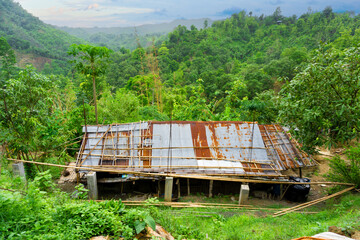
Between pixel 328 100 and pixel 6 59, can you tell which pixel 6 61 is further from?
pixel 328 100

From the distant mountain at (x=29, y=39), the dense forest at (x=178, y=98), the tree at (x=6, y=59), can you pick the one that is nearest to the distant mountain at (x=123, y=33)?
the distant mountain at (x=29, y=39)

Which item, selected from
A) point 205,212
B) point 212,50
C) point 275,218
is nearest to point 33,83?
point 205,212

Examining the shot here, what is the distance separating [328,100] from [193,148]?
4915mm

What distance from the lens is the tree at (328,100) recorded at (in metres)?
6.14

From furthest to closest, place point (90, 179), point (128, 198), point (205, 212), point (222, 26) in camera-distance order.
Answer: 1. point (222, 26)
2. point (128, 198)
3. point (90, 179)
4. point (205, 212)

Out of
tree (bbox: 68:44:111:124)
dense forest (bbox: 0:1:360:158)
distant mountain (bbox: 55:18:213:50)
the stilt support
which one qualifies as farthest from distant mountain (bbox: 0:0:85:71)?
the stilt support

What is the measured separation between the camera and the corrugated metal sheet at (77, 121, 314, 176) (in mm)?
8102

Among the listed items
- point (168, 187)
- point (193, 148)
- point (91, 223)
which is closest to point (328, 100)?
point (193, 148)

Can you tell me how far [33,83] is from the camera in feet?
24.8

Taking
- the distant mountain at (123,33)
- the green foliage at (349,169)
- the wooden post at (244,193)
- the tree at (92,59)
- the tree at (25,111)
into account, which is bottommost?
the wooden post at (244,193)

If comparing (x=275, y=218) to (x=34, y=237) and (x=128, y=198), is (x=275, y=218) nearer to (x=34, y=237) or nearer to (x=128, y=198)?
(x=128, y=198)

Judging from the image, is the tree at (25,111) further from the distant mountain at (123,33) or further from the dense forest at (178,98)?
the distant mountain at (123,33)

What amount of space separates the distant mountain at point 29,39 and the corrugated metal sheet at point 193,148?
42366 millimetres

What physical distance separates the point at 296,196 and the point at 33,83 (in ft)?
34.9
